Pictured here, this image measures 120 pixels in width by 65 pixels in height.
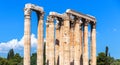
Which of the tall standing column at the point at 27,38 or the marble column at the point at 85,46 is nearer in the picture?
the tall standing column at the point at 27,38

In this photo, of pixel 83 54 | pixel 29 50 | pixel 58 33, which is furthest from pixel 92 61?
pixel 29 50

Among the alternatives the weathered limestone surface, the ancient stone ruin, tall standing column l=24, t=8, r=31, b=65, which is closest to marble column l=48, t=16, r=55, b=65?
the ancient stone ruin

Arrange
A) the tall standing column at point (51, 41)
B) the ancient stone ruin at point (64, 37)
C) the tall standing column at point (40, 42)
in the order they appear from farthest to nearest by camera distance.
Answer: the tall standing column at point (51, 41) < the tall standing column at point (40, 42) < the ancient stone ruin at point (64, 37)

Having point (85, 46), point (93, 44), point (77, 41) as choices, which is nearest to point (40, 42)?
point (77, 41)

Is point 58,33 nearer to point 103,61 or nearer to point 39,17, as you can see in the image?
point 39,17

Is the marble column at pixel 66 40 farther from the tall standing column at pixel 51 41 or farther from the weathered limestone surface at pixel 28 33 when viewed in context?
the weathered limestone surface at pixel 28 33

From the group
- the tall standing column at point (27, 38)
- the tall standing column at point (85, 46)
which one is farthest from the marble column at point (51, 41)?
the tall standing column at point (85, 46)

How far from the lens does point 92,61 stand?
70438 millimetres

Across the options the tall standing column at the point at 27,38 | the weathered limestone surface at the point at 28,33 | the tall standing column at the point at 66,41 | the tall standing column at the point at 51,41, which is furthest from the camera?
Answer: the tall standing column at the point at 66,41

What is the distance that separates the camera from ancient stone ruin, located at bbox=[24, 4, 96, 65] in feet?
194

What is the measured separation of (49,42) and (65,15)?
563cm

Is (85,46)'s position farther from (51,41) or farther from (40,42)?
(40,42)

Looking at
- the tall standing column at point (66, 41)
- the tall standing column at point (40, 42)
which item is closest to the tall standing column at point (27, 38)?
the tall standing column at point (40, 42)

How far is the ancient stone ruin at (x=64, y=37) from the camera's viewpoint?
194 ft
